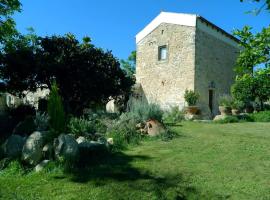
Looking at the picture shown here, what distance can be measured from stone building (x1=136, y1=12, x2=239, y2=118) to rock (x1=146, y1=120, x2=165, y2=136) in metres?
10.7

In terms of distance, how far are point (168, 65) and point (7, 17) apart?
34.1 ft

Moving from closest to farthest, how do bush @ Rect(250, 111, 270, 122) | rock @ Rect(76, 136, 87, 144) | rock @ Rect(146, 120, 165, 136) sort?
rock @ Rect(76, 136, 87, 144), rock @ Rect(146, 120, 165, 136), bush @ Rect(250, 111, 270, 122)

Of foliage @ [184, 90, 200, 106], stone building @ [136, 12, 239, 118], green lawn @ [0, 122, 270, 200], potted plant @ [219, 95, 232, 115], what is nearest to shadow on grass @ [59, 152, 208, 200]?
green lawn @ [0, 122, 270, 200]

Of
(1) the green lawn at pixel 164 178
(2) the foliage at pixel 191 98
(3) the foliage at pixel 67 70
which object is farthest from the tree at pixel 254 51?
(2) the foliage at pixel 191 98

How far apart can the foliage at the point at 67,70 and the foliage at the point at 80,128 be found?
5080 millimetres

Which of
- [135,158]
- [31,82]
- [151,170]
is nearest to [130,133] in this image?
[135,158]

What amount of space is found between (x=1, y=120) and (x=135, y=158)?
239 inches

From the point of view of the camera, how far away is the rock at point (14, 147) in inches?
318

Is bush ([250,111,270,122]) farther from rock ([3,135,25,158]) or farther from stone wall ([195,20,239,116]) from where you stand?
rock ([3,135,25,158])

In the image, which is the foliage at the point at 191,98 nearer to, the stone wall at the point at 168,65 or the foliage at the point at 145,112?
the stone wall at the point at 168,65

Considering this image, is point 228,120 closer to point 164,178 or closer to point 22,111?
point 22,111

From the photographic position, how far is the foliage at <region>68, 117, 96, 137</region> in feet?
32.9

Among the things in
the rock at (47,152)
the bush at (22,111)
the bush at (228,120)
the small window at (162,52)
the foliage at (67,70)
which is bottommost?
the rock at (47,152)

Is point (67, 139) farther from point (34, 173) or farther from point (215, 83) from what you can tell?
point (215, 83)
